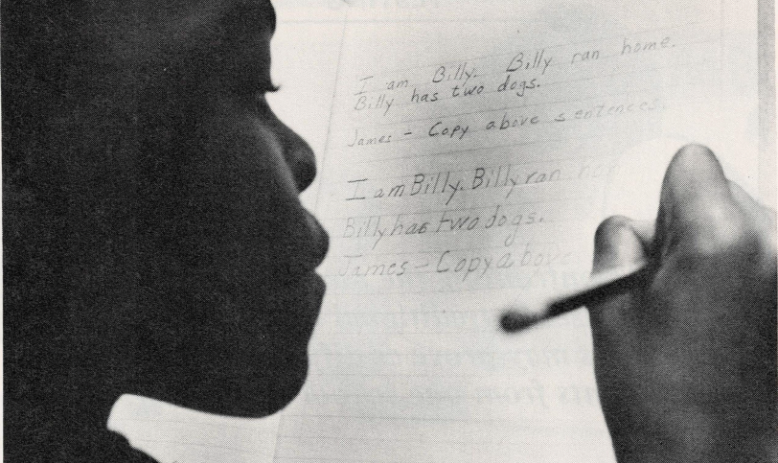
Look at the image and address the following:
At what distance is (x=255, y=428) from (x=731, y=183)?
37cm

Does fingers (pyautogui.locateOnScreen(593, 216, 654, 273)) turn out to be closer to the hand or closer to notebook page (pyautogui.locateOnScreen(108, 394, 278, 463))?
the hand

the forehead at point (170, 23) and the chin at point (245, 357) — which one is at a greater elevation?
the forehead at point (170, 23)

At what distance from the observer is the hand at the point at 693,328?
17.6 inches

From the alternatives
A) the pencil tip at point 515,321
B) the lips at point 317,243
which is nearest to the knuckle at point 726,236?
the pencil tip at point 515,321

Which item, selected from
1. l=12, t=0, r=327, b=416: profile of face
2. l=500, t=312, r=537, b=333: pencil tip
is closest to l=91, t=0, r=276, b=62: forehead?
l=12, t=0, r=327, b=416: profile of face

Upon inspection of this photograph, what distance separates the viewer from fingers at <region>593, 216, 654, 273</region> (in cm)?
46

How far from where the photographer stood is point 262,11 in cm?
56

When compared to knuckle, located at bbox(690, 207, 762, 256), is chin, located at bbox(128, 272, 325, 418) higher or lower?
lower

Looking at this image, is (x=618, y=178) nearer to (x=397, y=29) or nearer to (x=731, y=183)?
(x=731, y=183)

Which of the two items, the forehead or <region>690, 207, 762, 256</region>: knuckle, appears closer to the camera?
<region>690, 207, 762, 256</region>: knuckle

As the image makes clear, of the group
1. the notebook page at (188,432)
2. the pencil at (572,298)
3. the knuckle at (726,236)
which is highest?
the knuckle at (726,236)

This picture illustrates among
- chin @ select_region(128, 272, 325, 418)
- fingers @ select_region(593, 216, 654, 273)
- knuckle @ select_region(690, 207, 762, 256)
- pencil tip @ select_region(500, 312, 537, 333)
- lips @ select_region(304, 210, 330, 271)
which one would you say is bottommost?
chin @ select_region(128, 272, 325, 418)

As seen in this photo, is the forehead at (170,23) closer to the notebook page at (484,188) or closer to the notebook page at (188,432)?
the notebook page at (484,188)

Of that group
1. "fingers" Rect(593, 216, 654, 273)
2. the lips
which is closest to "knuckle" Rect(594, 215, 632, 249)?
"fingers" Rect(593, 216, 654, 273)
